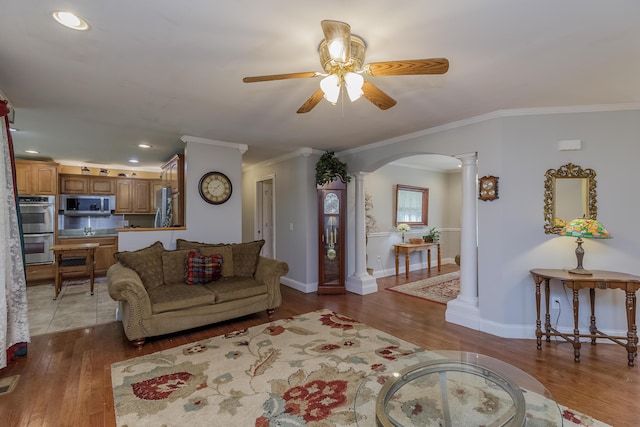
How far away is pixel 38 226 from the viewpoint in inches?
221

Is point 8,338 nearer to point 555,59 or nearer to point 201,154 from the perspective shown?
point 201,154

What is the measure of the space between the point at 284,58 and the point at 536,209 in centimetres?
299

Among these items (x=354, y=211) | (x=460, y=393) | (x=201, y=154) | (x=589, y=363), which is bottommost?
(x=589, y=363)

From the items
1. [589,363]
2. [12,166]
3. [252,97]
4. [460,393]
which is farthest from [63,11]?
[589,363]

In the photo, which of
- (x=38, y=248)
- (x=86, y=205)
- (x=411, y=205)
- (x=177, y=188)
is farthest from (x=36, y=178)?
(x=411, y=205)

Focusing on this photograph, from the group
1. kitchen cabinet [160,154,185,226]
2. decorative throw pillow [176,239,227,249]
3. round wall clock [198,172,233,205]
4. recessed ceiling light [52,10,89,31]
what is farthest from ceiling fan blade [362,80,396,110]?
kitchen cabinet [160,154,185,226]

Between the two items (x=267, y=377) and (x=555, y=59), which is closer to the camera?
(x=555, y=59)

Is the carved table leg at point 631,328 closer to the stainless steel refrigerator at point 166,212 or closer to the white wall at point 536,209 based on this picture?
the white wall at point 536,209

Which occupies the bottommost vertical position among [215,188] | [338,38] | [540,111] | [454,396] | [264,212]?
[454,396]

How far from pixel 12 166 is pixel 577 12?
14.3 ft

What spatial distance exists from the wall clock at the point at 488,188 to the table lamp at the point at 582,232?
720 mm

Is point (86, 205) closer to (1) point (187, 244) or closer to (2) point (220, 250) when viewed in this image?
(1) point (187, 244)

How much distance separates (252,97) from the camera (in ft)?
9.12

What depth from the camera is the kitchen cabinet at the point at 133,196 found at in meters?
6.77
